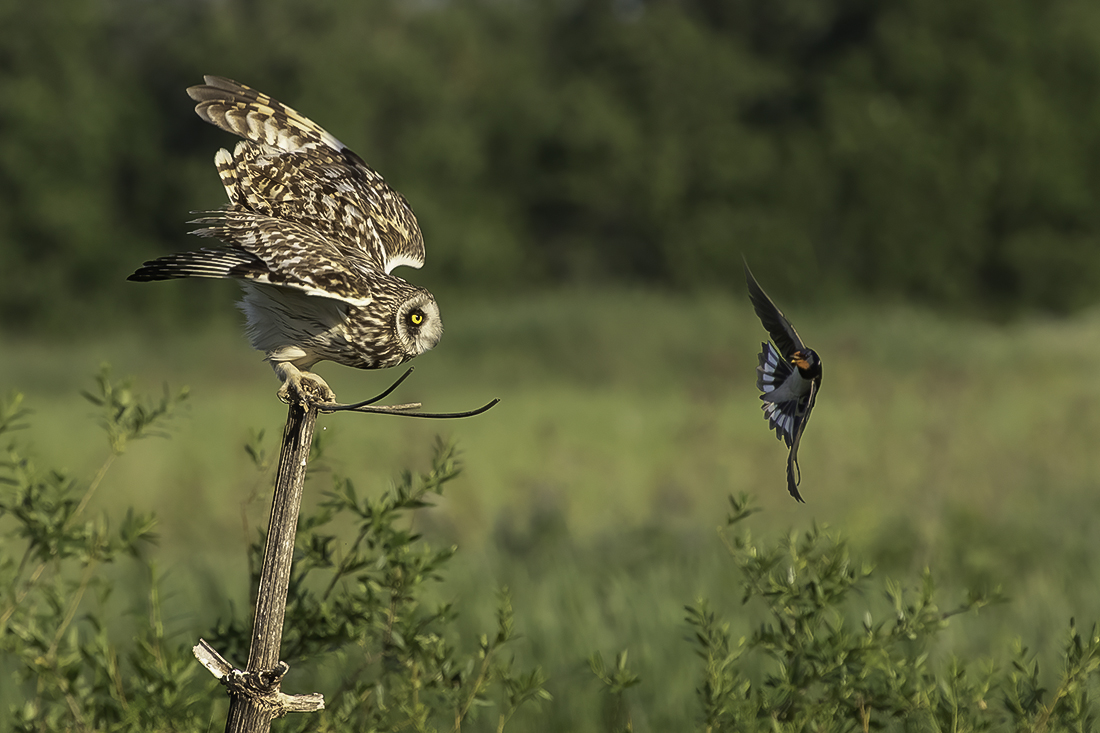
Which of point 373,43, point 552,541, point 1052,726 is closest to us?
point 1052,726

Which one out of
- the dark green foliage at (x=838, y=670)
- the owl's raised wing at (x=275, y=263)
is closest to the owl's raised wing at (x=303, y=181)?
the owl's raised wing at (x=275, y=263)

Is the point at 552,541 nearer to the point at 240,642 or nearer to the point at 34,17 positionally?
the point at 240,642

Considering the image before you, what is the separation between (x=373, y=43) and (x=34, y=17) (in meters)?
8.64

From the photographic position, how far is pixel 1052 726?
8.21 feet

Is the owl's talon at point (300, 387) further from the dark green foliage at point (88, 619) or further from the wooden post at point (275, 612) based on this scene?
the dark green foliage at point (88, 619)

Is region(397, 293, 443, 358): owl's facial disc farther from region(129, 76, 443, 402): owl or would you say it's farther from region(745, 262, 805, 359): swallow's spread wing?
region(745, 262, 805, 359): swallow's spread wing

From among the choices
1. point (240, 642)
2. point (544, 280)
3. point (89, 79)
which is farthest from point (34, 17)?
point (240, 642)

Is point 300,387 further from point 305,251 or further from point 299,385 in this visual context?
point 305,251

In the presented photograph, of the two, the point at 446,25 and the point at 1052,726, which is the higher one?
the point at 446,25

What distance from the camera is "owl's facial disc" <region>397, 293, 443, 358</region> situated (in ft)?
5.39

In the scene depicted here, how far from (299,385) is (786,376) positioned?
809mm

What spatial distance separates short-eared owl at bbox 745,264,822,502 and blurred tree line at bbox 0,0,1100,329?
945 inches

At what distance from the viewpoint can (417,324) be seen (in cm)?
166

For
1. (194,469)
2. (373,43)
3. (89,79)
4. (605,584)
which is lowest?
(605,584)
